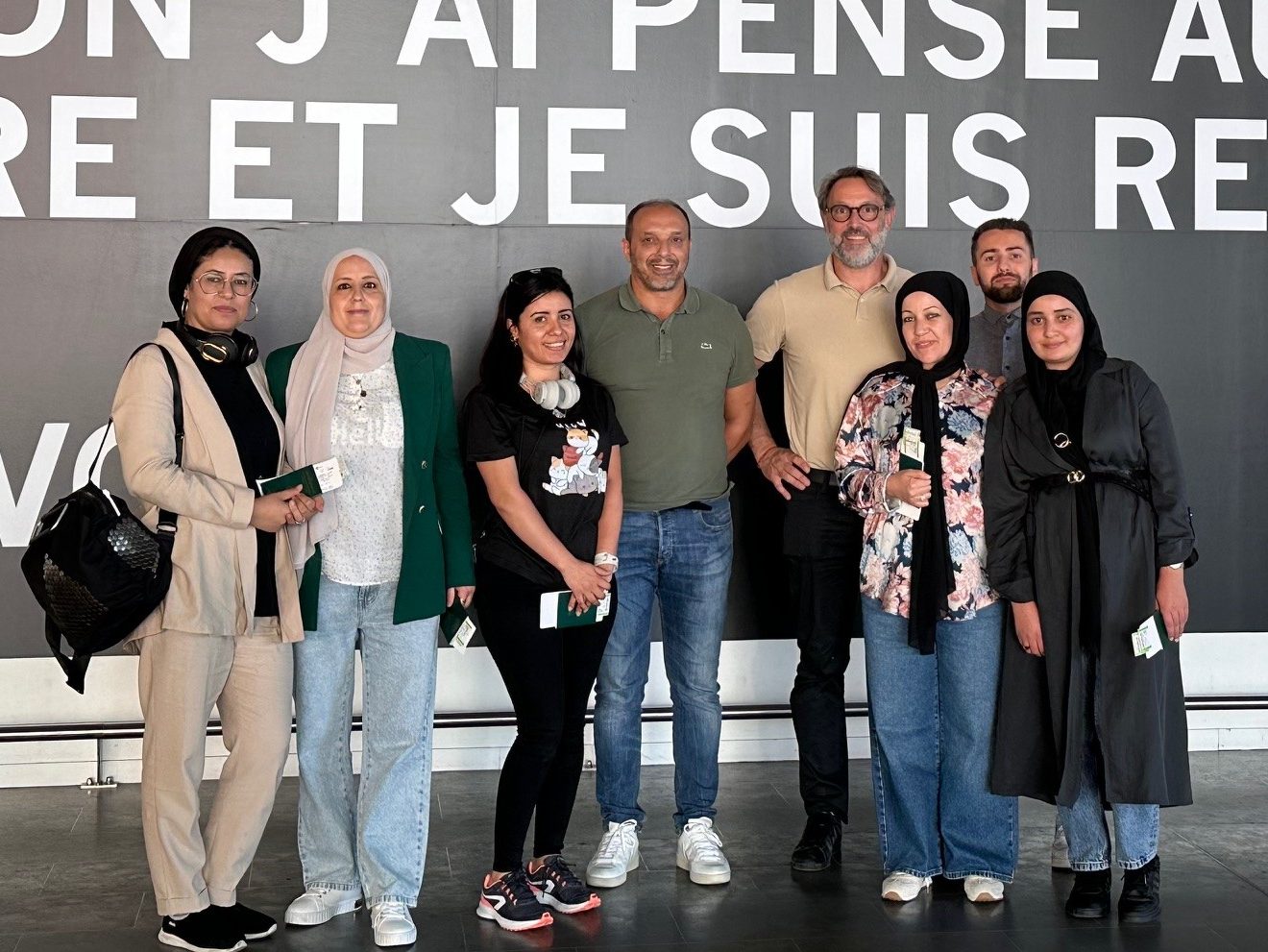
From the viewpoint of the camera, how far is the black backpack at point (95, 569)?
10.7 ft

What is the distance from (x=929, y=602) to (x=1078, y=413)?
62cm

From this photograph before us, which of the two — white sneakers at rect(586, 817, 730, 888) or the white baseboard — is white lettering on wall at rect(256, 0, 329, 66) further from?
white sneakers at rect(586, 817, 730, 888)

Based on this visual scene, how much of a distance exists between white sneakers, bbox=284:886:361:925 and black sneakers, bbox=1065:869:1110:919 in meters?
1.88

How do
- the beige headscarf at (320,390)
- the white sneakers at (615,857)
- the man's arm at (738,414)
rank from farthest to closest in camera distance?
the man's arm at (738,414), the white sneakers at (615,857), the beige headscarf at (320,390)

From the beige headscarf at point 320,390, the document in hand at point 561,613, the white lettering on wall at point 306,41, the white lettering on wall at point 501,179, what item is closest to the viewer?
the beige headscarf at point 320,390

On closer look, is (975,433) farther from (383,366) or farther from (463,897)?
(463,897)

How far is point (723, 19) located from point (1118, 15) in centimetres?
148

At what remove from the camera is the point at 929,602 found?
12.1ft

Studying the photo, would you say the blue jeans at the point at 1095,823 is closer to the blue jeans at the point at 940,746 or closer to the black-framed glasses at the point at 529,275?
the blue jeans at the point at 940,746

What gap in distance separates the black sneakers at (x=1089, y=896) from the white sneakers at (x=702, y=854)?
0.93 meters

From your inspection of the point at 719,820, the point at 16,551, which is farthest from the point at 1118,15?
the point at 16,551

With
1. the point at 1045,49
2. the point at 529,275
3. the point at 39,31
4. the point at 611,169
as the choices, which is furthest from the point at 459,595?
the point at 1045,49

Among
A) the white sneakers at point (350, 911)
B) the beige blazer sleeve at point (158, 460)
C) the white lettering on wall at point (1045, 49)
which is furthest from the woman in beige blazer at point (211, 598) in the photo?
the white lettering on wall at point (1045, 49)

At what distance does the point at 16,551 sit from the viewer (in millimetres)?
4930
